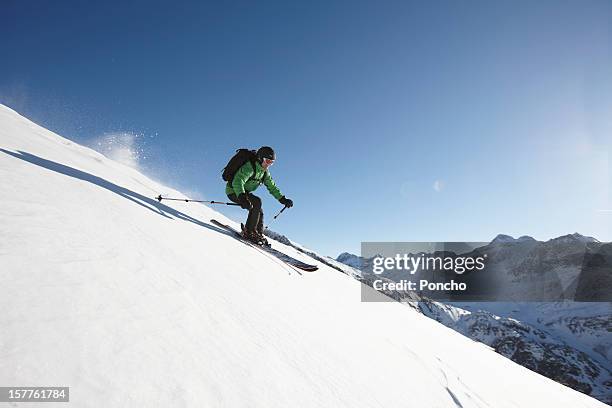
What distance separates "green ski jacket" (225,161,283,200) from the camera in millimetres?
8000

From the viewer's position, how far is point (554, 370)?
160125mm

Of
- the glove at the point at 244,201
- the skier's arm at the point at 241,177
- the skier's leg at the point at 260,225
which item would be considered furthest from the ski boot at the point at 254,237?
the skier's arm at the point at 241,177

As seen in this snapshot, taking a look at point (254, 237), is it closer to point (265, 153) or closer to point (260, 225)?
point (260, 225)

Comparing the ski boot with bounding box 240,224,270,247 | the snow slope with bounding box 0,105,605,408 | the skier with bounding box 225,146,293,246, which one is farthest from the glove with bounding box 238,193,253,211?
the snow slope with bounding box 0,105,605,408

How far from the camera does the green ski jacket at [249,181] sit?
8000mm

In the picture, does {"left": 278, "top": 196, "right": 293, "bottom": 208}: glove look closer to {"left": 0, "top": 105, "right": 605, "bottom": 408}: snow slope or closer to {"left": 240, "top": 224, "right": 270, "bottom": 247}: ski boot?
{"left": 240, "top": 224, "right": 270, "bottom": 247}: ski boot

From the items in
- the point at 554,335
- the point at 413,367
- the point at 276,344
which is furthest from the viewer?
the point at 554,335

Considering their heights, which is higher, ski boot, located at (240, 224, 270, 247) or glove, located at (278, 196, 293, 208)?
glove, located at (278, 196, 293, 208)

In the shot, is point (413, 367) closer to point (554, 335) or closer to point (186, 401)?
point (186, 401)

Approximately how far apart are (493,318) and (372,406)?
9386 inches

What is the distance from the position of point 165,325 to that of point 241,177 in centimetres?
593

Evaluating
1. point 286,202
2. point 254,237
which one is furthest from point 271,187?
point 254,237

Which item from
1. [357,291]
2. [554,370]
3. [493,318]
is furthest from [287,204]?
[493,318]

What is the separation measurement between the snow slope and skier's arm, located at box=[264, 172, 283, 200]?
344cm
